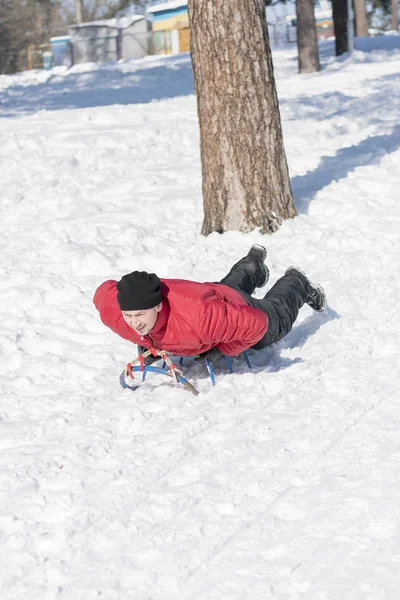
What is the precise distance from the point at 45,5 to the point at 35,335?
42558 millimetres

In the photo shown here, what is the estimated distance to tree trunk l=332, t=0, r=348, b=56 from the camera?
56.0ft

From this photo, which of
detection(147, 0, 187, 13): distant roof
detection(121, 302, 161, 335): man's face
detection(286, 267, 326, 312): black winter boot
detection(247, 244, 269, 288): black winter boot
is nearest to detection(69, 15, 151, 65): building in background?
detection(147, 0, 187, 13): distant roof

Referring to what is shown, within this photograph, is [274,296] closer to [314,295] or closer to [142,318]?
[314,295]

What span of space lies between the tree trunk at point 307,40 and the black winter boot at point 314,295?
10564 mm

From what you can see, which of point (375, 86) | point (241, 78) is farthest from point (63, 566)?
point (375, 86)

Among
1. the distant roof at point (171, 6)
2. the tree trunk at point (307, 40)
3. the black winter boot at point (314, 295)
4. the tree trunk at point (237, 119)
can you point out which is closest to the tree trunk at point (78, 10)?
the distant roof at point (171, 6)

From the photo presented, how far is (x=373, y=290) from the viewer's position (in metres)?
6.20

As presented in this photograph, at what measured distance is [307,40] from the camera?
15508 mm

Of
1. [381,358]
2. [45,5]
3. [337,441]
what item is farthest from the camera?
[45,5]

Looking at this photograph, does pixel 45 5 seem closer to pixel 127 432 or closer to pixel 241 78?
pixel 241 78

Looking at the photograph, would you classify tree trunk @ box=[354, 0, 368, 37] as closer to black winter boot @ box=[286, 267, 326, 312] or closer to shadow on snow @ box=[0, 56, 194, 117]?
shadow on snow @ box=[0, 56, 194, 117]

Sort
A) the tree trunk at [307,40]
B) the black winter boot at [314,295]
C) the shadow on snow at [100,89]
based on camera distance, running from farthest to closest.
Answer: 1. the tree trunk at [307,40]
2. the shadow on snow at [100,89]
3. the black winter boot at [314,295]

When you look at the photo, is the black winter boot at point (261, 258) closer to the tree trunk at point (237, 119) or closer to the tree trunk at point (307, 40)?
the tree trunk at point (237, 119)

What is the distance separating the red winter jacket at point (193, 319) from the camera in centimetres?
450
